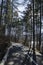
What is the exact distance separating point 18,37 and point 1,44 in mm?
55126

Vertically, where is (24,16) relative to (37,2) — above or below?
below

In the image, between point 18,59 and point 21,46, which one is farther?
point 21,46

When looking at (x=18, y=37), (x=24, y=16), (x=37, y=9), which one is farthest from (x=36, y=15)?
(x=18, y=37)

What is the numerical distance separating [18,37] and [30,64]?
189ft

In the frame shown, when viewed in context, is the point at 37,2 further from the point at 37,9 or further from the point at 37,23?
the point at 37,23

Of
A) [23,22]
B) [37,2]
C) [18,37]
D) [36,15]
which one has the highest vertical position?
[37,2]

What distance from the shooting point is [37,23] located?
32.8 m

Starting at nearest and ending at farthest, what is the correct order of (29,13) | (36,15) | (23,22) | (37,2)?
1. (37,2)
2. (36,15)
3. (29,13)
4. (23,22)

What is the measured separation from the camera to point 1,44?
1488cm

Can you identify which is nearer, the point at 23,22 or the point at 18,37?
the point at 23,22

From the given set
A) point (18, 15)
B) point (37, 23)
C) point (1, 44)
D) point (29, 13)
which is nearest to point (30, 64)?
point (1, 44)

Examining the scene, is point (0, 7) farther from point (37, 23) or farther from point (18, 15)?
point (18, 15)

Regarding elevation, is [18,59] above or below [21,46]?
above

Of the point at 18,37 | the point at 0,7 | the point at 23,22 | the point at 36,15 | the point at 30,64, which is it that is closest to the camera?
the point at 30,64
